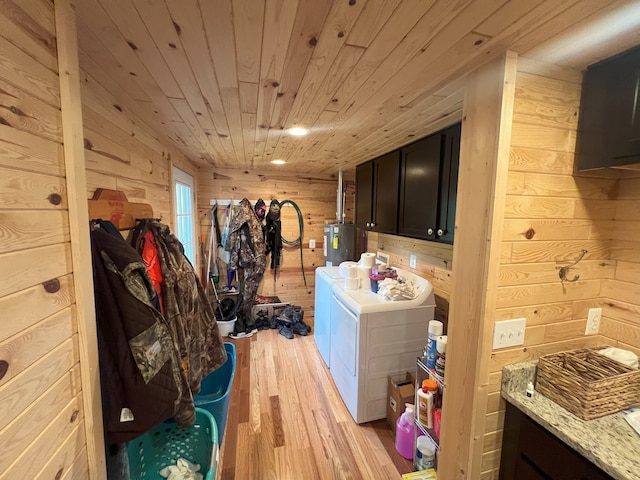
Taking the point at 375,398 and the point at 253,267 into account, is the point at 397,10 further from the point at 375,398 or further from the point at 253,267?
the point at 253,267

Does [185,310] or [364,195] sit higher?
[364,195]

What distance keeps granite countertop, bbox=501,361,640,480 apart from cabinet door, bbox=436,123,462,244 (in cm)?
75

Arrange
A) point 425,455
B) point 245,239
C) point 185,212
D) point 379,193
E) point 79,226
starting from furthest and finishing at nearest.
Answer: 1. point 245,239
2. point 185,212
3. point 379,193
4. point 425,455
5. point 79,226

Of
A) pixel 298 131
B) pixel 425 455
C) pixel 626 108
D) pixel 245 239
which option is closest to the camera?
pixel 626 108

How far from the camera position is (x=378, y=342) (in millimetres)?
1977

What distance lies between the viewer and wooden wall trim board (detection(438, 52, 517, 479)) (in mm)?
975

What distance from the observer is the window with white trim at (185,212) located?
2662 millimetres

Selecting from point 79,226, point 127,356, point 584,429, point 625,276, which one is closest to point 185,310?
point 127,356

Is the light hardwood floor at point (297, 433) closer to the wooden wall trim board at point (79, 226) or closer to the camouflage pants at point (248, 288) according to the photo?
the camouflage pants at point (248, 288)

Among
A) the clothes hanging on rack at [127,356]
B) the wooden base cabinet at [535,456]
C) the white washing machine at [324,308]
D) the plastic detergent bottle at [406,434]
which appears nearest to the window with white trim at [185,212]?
the white washing machine at [324,308]

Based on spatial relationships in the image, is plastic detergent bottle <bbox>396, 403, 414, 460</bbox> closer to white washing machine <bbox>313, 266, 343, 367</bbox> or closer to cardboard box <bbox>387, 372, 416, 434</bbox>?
cardboard box <bbox>387, 372, 416, 434</bbox>

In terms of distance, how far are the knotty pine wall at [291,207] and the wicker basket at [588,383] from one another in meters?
2.98

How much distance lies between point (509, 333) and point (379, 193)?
160cm

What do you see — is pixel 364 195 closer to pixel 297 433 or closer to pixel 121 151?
pixel 121 151
